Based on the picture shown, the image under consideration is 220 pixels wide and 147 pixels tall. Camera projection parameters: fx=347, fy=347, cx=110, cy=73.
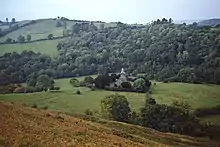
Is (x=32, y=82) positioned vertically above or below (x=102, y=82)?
below

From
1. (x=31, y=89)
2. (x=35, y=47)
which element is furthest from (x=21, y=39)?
(x=31, y=89)

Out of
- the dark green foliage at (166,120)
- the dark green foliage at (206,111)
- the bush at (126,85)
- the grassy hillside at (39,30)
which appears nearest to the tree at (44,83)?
the bush at (126,85)

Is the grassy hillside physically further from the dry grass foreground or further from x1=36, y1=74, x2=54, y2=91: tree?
the dry grass foreground

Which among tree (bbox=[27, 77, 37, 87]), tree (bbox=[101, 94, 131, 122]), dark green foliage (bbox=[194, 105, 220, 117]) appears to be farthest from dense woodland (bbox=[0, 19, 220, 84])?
tree (bbox=[101, 94, 131, 122])

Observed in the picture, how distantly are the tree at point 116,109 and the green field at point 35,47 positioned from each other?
63.2 metres

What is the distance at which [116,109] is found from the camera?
46.1m

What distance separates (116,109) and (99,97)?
12.3 meters

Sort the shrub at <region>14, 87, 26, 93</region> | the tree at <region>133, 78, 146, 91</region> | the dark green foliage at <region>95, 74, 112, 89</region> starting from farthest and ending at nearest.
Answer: the dark green foliage at <region>95, 74, 112, 89</region> → the tree at <region>133, 78, 146, 91</region> → the shrub at <region>14, 87, 26, 93</region>

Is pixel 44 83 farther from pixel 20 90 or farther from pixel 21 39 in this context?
pixel 21 39

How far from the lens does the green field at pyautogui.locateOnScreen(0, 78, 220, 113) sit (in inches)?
2060

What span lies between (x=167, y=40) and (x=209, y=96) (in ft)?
168

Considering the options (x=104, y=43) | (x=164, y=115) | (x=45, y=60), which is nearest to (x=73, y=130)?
(x=164, y=115)

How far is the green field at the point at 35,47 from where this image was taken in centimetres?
10543

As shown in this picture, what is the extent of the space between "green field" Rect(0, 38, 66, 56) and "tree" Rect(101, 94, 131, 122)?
63198 millimetres
